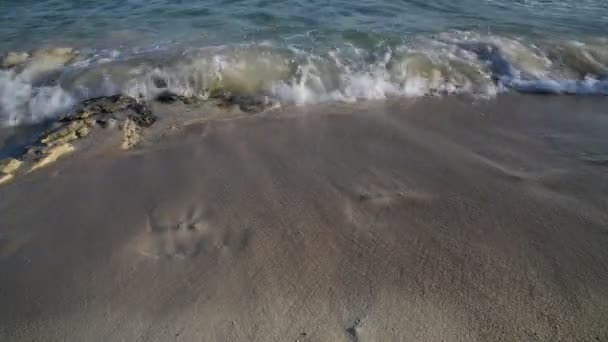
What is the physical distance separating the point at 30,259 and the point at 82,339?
2.71ft

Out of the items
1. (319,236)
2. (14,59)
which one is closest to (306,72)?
(319,236)

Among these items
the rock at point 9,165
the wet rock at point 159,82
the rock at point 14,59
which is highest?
the rock at point 14,59

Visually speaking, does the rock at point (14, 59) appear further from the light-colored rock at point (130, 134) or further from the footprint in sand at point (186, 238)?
the footprint in sand at point (186, 238)

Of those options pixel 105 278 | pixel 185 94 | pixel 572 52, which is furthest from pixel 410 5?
pixel 105 278

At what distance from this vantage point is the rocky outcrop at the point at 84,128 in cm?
381

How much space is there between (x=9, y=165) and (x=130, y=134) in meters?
0.95

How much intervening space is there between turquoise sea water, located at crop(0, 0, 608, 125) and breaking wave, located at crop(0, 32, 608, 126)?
0.06ft

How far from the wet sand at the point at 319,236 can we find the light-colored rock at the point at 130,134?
0.47ft

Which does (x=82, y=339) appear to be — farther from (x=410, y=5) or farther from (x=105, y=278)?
(x=410, y=5)

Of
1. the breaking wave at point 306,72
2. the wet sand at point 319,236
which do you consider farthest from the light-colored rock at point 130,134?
the breaking wave at point 306,72

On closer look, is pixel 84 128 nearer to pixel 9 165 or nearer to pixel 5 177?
pixel 9 165

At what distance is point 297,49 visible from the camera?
5.88 meters

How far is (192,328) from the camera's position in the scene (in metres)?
2.38

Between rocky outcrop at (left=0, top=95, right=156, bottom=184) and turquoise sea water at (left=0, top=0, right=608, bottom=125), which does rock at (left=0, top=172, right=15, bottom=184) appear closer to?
rocky outcrop at (left=0, top=95, right=156, bottom=184)
